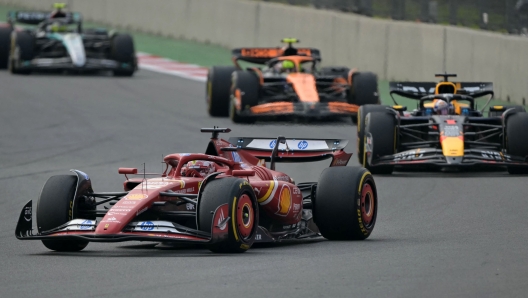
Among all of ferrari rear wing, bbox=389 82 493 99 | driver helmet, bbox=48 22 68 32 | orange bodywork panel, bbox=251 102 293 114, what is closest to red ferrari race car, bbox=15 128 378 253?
ferrari rear wing, bbox=389 82 493 99

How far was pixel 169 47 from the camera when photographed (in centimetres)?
3703

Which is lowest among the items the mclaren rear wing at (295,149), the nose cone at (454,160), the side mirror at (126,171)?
the nose cone at (454,160)

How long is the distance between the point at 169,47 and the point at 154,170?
64.8 ft

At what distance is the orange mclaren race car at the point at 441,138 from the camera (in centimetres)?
1631

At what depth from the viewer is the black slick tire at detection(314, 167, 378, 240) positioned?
10680 millimetres

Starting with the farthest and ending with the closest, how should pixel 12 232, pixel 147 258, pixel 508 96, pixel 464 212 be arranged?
pixel 508 96, pixel 464 212, pixel 12 232, pixel 147 258

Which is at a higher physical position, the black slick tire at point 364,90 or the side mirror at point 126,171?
the black slick tire at point 364,90

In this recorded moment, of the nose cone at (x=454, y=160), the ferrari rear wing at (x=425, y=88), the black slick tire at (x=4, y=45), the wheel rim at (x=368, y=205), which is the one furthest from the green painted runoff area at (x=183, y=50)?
the wheel rim at (x=368, y=205)

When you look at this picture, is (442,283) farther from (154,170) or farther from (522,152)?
(154,170)

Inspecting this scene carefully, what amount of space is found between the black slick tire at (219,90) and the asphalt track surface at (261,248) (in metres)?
0.36

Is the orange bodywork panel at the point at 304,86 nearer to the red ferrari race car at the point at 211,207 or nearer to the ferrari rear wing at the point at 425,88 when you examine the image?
the ferrari rear wing at the point at 425,88

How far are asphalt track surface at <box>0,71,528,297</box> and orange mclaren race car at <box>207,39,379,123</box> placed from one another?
381 millimetres

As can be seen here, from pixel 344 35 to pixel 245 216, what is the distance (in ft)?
69.8

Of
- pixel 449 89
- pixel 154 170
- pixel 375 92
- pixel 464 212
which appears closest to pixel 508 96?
pixel 375 92
